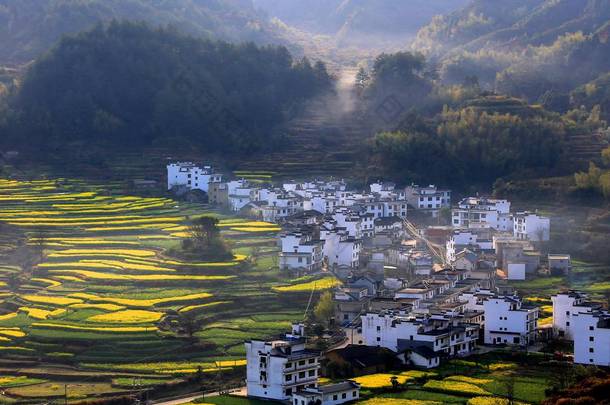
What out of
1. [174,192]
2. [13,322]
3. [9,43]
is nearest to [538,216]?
[174,192]

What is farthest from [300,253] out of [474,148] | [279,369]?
[474,148]

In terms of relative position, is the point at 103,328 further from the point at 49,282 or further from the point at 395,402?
the point at 395,402

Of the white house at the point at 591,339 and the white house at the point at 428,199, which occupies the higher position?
the white house at the point at 428,199

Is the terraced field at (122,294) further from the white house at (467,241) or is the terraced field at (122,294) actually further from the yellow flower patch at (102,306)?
the white house at (467,241)

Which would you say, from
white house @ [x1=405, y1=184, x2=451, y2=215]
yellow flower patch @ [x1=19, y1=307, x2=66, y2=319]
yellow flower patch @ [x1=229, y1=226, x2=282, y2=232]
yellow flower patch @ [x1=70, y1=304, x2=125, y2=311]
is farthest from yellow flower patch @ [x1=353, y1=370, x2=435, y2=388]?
white house @ [x1=405, y1=184, x2=451, y2=215]

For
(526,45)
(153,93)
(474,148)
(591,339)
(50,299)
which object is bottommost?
(591,339)

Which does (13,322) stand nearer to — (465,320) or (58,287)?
(58,287)

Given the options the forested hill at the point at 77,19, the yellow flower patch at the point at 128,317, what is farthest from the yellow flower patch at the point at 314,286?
the forested hill at the point at 77,19
